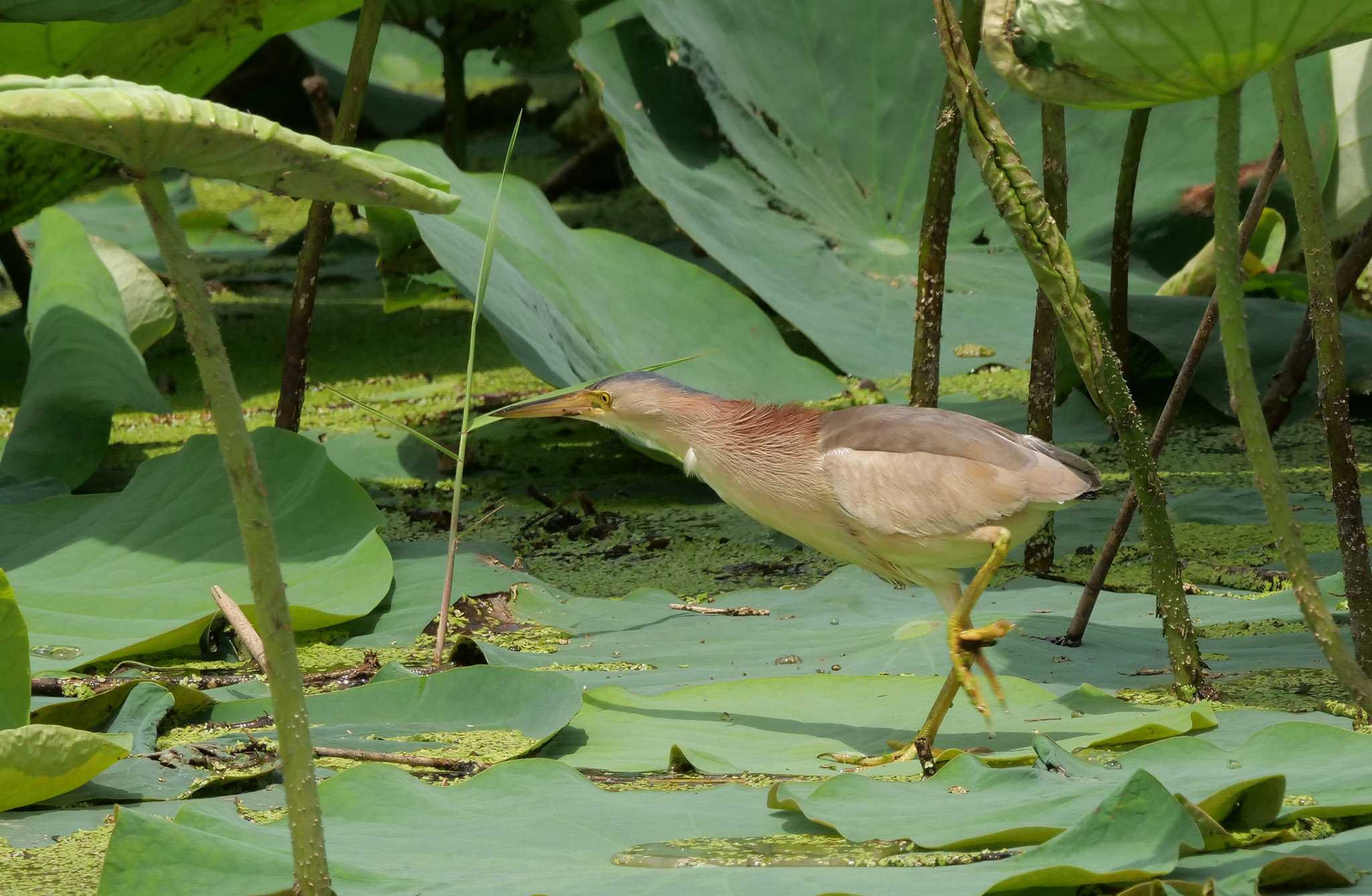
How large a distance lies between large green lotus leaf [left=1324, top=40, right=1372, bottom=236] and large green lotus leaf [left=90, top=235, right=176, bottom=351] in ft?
9.72

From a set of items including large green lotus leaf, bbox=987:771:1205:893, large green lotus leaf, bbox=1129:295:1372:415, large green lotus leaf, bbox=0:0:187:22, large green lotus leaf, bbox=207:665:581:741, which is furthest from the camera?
large green lotus leaf, bbox=1129:295:1372:415

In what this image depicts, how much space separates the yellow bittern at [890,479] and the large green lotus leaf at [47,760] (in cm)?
87

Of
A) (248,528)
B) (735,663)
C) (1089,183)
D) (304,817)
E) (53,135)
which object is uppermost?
(1089,183)

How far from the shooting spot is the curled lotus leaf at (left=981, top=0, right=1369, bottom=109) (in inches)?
56.4

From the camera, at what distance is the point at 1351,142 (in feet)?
12.4

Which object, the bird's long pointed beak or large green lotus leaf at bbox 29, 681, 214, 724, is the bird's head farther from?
large green lotus leaf at bbox 29, 681, 214, 724

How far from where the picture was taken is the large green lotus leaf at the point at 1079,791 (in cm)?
130

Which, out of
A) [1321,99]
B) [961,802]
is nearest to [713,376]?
[1321,99]

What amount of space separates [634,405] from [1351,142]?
242 cm

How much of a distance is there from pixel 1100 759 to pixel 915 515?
434 mm

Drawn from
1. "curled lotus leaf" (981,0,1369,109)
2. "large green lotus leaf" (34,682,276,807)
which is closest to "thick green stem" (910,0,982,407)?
"curled lotus leaf" (981,0,1369,109)

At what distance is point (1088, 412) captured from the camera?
357 cm

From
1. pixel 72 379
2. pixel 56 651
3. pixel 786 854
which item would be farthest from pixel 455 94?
pixel 786 854

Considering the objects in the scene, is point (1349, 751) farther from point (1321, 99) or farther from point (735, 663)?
point (1321, 99)
